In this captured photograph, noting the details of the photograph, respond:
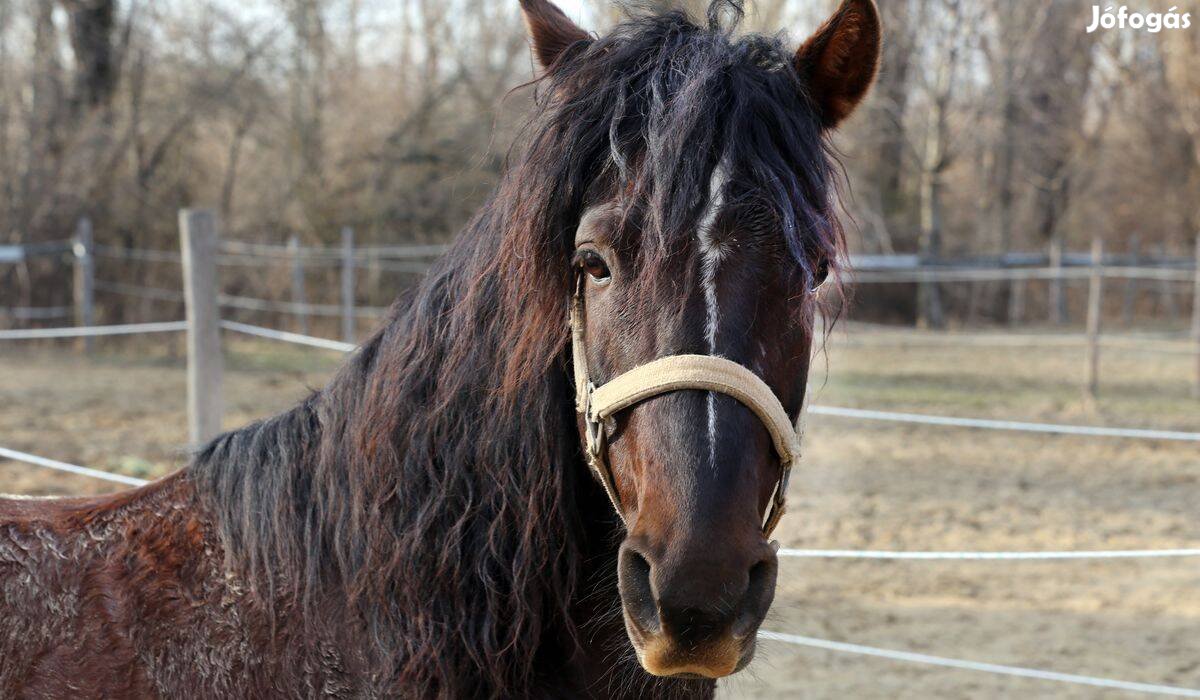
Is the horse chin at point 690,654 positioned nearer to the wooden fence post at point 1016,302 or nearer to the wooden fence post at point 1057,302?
the wooden fence post at point 1057,302

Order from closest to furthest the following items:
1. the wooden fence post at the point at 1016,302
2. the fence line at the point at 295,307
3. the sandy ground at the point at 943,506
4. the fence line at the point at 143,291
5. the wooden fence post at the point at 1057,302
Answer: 1. the sandy ground at the point at 943,506
2. the fence line at the point at 295,307
3. the fence line at the point at 143,291
4. the wooden fence post at the point at 1057,302
5. the wooden fence post at the point at 1016,302

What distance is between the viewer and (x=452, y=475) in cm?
156

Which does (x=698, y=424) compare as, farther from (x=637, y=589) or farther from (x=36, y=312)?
(x=36, y=312)

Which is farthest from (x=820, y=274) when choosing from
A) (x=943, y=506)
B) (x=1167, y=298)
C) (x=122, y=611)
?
(x=1167, y=298)

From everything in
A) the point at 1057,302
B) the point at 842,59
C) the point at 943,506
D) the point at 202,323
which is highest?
the point at 842,59

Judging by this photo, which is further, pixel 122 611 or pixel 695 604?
pixel 122 611

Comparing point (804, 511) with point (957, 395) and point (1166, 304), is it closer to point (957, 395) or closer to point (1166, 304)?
point (957, 395)

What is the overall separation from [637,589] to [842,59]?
0.94 metres

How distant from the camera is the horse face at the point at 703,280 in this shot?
1.24 m

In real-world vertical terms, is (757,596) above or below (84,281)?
above

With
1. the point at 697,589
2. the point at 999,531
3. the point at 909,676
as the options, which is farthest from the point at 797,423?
the point at 999,531

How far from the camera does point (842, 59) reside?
161 centimetres

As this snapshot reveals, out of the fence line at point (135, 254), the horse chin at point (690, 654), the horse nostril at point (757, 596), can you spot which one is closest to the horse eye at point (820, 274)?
the horse nostril at point (757, 596)

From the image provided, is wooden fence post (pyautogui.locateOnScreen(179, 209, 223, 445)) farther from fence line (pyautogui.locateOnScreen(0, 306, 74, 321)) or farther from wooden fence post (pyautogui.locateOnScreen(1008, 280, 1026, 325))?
wooden fence post (pyautogui.locateOnScreen(1008, 280, 1026, 325))
